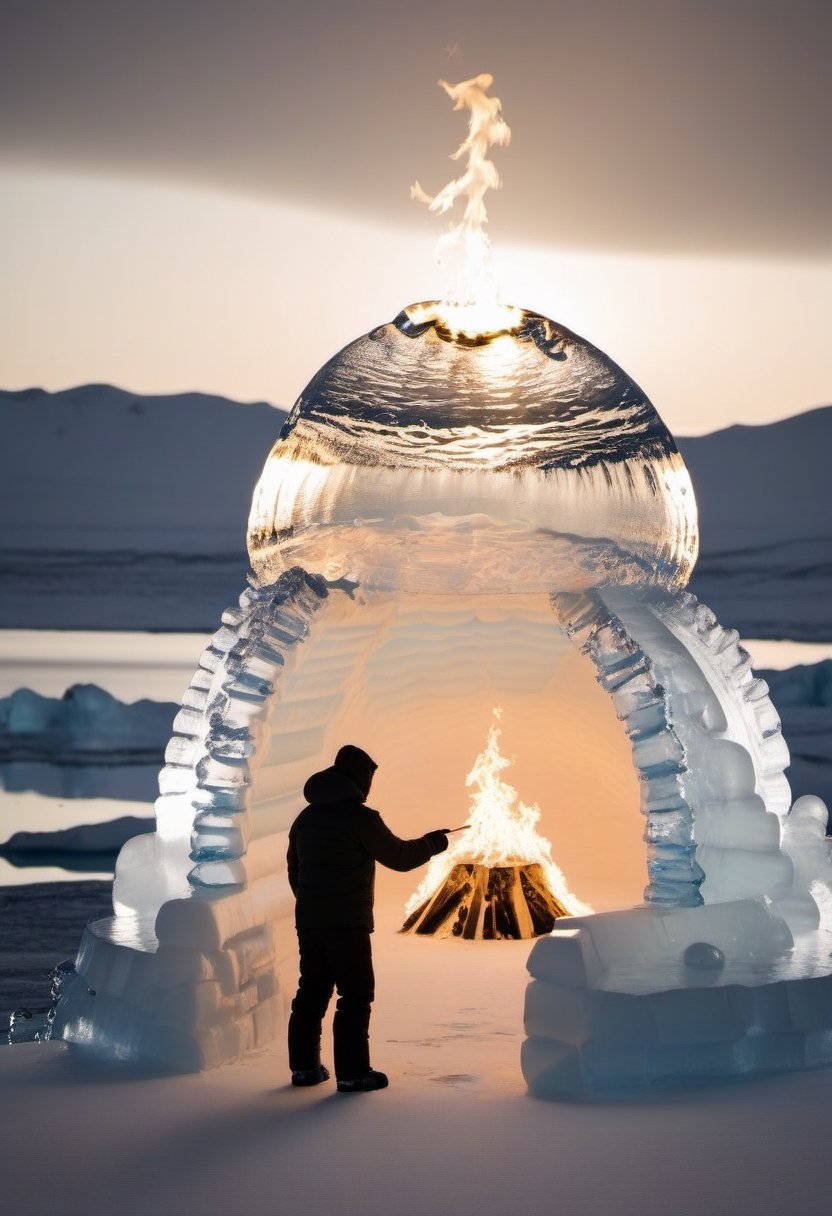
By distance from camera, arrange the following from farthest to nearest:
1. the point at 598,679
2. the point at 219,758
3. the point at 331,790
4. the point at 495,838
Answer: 1. the point at 495,838
2. the point at 219,758
3. the point at 598,679
4. the point at 331,790

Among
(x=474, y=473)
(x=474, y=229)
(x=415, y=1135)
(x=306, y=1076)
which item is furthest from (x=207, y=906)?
(x=474, y=229)

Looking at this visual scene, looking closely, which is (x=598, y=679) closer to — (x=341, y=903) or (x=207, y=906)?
(x=341, y=903)

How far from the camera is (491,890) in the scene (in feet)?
28.7

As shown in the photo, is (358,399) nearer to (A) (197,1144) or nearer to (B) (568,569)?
(B) (568,569)

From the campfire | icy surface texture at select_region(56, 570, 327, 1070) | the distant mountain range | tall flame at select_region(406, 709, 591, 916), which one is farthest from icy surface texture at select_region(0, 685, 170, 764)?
icy surface texture at select_region(56, 570, 327, 1070)

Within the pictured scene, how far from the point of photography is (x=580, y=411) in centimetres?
688

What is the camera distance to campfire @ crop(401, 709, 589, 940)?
8.70 metres

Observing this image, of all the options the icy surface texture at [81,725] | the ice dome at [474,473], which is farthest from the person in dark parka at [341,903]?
the icy surface texture at [81,725]

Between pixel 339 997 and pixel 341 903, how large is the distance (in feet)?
1.07

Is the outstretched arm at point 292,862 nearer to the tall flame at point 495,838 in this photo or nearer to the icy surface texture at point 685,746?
the icy surface texture at point 685,746

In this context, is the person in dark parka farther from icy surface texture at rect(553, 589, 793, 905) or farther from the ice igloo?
icy surface texture at rect(553, 589, 793, 905)

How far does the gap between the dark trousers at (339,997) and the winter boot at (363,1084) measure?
0.6 inches

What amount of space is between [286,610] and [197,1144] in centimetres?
209

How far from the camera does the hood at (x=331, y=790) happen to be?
220 inches
